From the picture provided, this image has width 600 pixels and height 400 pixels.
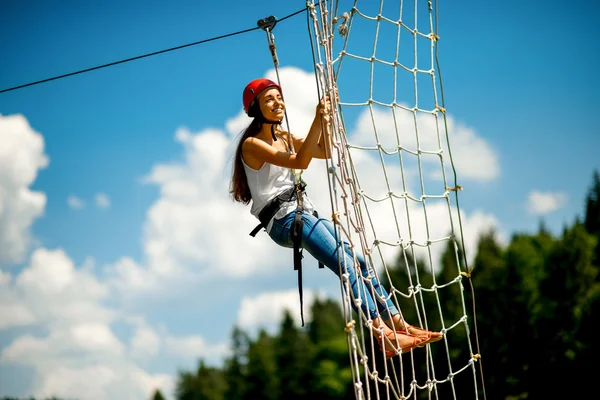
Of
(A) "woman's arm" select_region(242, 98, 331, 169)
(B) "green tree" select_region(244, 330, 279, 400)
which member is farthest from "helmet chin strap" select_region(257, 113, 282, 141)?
(B) "green tree" select_region(244, 330, 279, 400)

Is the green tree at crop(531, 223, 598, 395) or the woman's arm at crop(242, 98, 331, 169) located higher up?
the green tree at crop(531, 223, 598, 395)

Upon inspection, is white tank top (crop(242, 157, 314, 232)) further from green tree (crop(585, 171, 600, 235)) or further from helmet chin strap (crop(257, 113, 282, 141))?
green tree (crop(585, 171, 600, 235))

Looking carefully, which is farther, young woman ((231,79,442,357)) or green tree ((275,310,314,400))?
green tree ((275,310,314,400))

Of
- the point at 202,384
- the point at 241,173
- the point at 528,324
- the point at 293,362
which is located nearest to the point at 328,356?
the point at 293,362

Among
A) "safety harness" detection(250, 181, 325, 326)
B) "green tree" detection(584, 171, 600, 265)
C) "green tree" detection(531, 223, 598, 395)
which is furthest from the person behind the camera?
"green tree" detection(584, 171, 600, 265)

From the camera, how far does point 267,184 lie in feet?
16.5

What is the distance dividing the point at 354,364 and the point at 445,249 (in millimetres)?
42181

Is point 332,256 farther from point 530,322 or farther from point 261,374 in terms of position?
point 261,374

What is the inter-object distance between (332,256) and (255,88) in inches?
48.3

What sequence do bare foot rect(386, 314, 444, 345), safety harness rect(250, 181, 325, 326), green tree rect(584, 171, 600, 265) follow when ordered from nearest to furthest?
bare foot rect(386, 314, 444, 345) < safety harness rect(250, 181, 325, 326) < green tree rect(584, 171, 600, 265)

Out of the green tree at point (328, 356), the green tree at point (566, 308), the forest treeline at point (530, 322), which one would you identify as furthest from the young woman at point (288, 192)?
the green tree at point (328, 356)

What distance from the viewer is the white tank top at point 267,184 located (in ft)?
16.4

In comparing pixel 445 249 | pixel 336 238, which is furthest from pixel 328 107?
pixel 445 249

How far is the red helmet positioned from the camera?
5.11m
